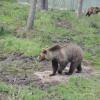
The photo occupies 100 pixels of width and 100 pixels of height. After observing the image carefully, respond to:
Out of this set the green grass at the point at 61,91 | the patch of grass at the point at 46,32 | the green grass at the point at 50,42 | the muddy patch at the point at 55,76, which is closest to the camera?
the green grass at the point at 61,91

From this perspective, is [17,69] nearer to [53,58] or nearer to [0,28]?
[53,58]

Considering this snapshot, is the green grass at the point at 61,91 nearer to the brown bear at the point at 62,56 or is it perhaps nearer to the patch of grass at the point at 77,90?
the patch of grass at the point at 77,90

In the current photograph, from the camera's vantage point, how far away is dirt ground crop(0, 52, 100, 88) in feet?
30.4

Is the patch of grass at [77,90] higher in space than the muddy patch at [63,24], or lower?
lower

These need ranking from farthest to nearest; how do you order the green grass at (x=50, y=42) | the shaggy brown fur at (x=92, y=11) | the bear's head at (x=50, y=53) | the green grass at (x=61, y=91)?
1. the shaggy brown fur at (x=92, y=11)
2. the bear's head at (x=50, y=53)
3. the green grass at (x=50, y=42)
4. the green grass at (x=61, y=91)

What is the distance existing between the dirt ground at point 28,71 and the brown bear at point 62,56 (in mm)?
208

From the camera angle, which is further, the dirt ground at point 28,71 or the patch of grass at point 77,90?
the dirt ground at point 28,71

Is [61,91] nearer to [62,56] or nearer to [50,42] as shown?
[62,56]

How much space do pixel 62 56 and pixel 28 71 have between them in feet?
3.08

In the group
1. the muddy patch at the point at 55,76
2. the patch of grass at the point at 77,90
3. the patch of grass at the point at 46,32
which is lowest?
the patch of grass at the point at 77,90

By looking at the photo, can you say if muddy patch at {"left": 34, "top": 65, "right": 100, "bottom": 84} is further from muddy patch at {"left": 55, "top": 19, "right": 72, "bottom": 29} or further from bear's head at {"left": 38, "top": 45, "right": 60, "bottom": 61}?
muddy patch at {"left": 55, "top": 19, "right": 72, "bottom": 29}

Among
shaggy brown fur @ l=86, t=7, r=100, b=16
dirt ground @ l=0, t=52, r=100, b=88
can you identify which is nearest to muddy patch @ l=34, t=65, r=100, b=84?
dirt ground @ l=0, t=52, r=100, b=88

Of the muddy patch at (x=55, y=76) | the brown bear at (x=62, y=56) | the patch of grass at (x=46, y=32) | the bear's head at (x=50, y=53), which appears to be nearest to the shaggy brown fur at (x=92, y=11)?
the patch of grass at (x=46, y=32)

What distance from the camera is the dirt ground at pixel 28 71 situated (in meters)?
9.27
